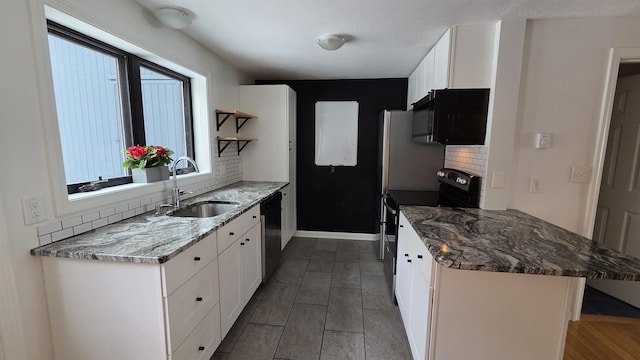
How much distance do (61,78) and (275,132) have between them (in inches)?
81.9

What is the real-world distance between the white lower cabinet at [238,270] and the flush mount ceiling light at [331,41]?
4.96 feet

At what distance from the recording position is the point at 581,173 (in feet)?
6.49

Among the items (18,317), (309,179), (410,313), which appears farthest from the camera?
(309,179)

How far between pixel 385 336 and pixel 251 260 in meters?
1.20

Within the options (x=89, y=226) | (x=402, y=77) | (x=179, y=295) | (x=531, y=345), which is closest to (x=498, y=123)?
(x=531, y=345)

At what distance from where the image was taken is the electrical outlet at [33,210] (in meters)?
1.19

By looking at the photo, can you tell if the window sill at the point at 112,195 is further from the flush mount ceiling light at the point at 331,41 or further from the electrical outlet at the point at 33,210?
the flush mount ceiling light at the point at 331,41

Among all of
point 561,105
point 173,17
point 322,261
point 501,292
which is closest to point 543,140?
point 561,105

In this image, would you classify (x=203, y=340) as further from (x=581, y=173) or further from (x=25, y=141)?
(x=581, y=173)

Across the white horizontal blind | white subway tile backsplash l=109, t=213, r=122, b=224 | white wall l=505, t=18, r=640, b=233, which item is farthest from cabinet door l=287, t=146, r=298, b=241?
white wall l=505, t=18, r=640, b=233

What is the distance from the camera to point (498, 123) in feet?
6.37

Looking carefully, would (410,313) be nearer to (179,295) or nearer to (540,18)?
(179,295)

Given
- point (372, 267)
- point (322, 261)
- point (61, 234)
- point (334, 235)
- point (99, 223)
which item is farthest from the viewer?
point (334, 235)

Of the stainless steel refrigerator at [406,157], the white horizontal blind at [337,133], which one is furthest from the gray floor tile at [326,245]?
the stainless steel refrigerator at [406,157]
